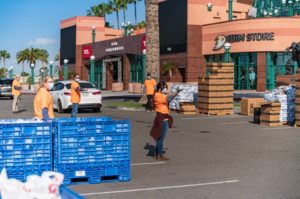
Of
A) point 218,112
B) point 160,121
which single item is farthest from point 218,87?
point 160,121

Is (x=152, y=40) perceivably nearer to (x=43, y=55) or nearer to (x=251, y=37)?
(x=251, y=37)

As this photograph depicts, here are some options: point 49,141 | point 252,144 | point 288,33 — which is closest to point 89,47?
point 288,33

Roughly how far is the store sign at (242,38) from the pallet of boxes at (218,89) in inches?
946

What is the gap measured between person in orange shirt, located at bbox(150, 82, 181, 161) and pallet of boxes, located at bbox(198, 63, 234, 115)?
11.8 meters

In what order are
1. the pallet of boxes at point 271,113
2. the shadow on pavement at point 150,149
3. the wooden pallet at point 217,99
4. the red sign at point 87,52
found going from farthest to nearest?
the red sign at point 87,52, the wooden pallet at point 217,99, the pallet of boxes at point 271,113, the shadow on pavement at point 150,149

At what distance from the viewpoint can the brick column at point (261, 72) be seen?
46438 mm

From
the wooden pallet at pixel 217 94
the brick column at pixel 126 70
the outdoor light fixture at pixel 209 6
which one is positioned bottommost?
the wooden pallet at pixel 217 94

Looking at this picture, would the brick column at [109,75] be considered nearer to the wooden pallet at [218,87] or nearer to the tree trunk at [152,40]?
the tree trunk at [152,40]

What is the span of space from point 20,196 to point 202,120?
18002 millimetres

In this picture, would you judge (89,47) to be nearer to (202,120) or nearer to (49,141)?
(202,120)

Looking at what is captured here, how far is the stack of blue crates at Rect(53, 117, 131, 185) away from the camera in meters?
8.35

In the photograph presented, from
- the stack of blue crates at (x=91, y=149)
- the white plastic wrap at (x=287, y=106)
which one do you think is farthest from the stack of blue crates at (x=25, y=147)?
the white plastic wrap at (x=287, y=106)

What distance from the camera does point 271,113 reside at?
18625 millimetres

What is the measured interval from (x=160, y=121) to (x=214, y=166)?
1.52 meters
